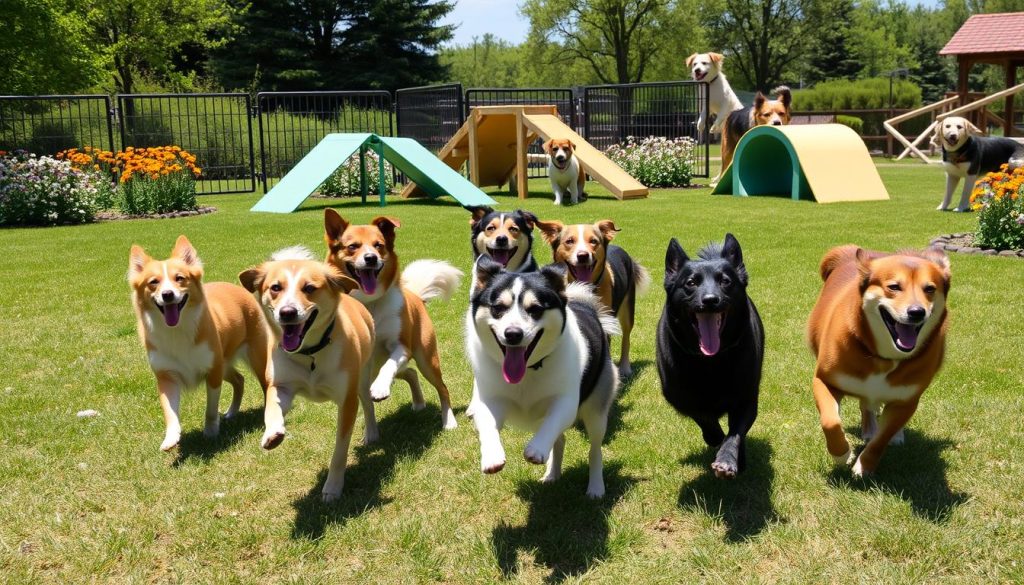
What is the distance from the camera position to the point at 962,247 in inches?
416

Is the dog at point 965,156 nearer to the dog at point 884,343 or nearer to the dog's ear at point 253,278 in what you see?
the dog at point 884,343

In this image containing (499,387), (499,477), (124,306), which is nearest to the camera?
(499,387)

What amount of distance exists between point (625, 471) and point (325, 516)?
64.2 inches

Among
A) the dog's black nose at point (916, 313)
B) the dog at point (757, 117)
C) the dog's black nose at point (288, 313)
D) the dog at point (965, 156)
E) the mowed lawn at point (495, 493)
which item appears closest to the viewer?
the mowed lawn at point (495, 493)

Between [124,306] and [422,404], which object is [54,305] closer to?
[124,306]

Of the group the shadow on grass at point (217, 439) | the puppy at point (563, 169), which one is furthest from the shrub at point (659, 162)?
the shadow on grass at point (217, 439)

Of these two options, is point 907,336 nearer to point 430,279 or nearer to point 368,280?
point 368,280

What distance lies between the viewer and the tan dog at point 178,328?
4.67m

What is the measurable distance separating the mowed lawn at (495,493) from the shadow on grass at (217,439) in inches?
0.8

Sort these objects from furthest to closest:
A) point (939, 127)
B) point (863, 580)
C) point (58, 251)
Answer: point (939, 127), point (58, 251), point (863, 580)

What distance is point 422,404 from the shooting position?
568cm

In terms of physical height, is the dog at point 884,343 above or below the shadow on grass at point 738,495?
above

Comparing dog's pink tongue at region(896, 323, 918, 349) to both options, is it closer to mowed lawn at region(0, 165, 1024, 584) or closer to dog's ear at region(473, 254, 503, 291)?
mowed lawn at region(0, 165, 1024, 584)

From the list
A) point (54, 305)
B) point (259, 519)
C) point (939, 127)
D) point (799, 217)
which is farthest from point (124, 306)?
point (939, 127)
